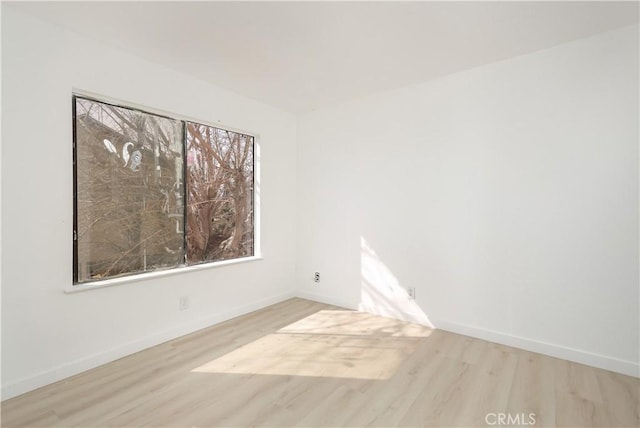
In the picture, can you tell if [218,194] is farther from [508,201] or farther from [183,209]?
[508,201]

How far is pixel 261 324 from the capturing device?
3.43 m

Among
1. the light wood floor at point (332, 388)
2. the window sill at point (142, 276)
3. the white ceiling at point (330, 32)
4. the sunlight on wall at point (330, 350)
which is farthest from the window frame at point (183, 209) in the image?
the sunlight on wall at point (330, 350)

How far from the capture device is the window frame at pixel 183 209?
2463 millimetres

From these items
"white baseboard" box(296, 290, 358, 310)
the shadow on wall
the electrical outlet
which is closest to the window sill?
the electrical outlet

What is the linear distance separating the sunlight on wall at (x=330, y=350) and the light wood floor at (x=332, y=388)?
0.01m

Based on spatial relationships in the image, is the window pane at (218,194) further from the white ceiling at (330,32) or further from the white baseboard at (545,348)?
the white baseboard at (545,348)

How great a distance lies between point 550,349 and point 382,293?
5.25ft

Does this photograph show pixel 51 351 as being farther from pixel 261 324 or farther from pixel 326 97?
pixel 326 97

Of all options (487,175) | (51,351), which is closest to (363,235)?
(487,175)

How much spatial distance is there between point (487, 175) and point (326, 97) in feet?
6.59

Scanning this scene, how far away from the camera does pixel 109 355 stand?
257cm

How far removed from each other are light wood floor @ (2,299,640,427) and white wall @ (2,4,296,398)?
21 centimetres

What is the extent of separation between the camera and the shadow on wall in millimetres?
3482

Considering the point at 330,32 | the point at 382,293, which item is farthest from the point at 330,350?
the point at 330,32
